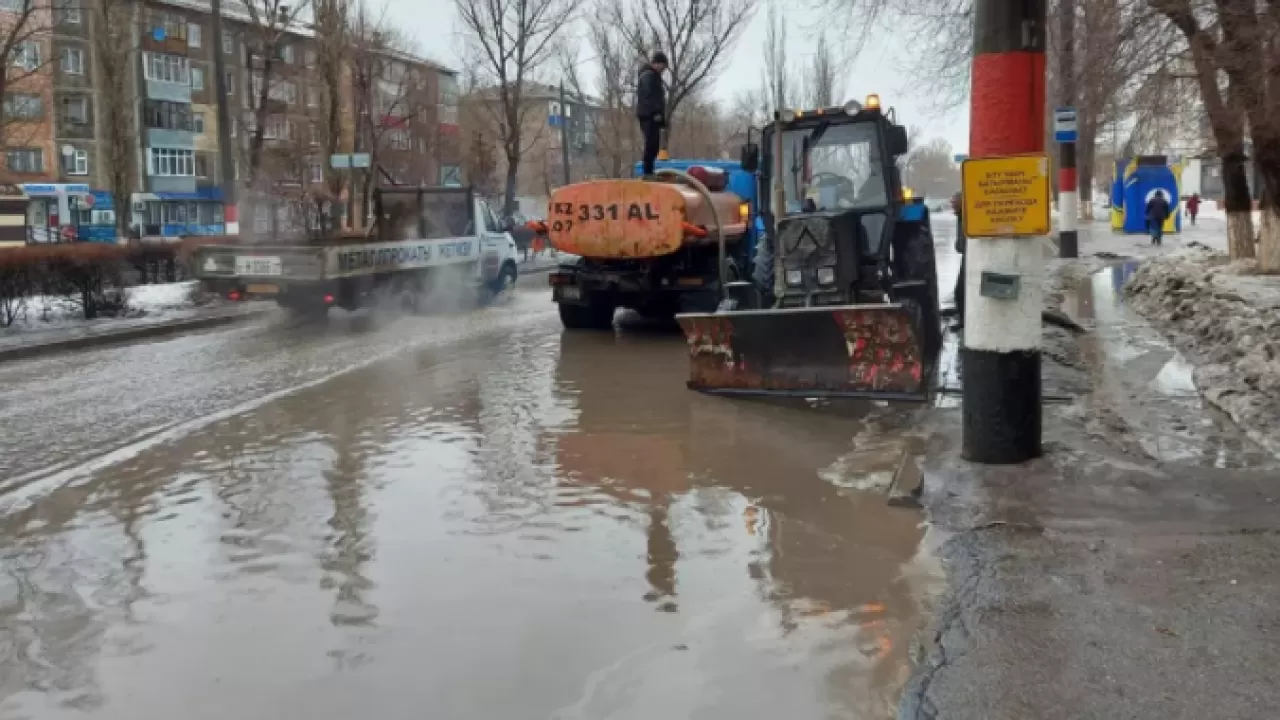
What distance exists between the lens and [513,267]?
2142 cm

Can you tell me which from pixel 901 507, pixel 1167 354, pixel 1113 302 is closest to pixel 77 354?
pixel 901 507

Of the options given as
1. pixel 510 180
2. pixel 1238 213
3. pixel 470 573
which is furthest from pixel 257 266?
pixel 510 180

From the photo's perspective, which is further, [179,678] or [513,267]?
[513,267]

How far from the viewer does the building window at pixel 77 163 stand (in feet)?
193

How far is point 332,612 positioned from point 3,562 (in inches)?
80.1

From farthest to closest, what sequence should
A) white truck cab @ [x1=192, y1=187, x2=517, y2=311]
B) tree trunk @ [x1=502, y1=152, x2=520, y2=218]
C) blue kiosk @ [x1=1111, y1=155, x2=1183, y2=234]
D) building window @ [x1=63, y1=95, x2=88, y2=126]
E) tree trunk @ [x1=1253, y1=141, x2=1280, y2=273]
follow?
building window @ [x1=63, y1=95, x2=88, y2=126], blue kiosk @ [x1=1111, y1=155, x2=1183, y2=234], tree trunk @ [x1=502, y1=152, x2=520, y2=218], white truck cab @ [x1=192, y1=187, x2=517, y2=311], tree trunk @ [x1=1253, y1=141, x2=1280, y2=273]

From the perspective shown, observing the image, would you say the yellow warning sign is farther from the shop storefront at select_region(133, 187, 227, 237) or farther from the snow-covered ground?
the shop storefront at select_region(133, 187, 227, 237)

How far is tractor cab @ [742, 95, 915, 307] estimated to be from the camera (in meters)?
10.4

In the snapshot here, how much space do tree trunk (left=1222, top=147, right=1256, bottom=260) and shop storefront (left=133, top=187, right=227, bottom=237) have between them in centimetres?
5231

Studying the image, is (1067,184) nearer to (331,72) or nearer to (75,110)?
(331,72)

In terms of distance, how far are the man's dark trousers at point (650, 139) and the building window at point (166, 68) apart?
54690 mm

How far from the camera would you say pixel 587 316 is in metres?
15.7

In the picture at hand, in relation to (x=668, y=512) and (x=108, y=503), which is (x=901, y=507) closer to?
(x=668, y=512)

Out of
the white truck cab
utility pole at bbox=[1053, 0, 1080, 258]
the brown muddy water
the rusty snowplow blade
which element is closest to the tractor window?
the rusty snowplow blade
